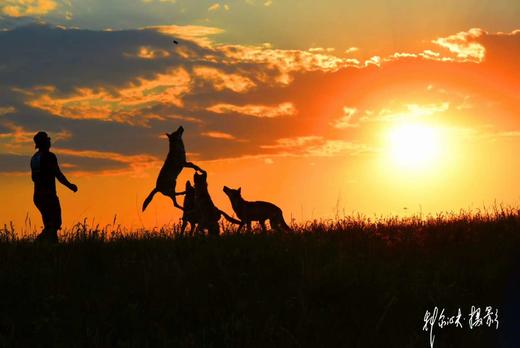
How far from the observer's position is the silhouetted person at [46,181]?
1612 cm

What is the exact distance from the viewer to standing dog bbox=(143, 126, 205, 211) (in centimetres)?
1850

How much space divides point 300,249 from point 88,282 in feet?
13.4

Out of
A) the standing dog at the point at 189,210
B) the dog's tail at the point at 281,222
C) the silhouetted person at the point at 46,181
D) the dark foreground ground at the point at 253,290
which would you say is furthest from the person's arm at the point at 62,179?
the dog's tail at the point at 281,222

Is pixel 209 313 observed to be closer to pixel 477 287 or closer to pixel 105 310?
pixel 105 310

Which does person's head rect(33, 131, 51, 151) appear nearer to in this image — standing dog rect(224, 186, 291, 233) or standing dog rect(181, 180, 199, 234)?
standing dog rect(181, 180, 199, 234)

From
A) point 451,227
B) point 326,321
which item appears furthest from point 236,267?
point 451,227

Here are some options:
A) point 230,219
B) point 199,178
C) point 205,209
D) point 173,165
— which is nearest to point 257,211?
point 230,219

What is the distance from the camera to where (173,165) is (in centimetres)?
1855

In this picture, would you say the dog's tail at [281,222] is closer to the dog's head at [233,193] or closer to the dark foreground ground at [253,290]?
the dog's head at [233,193]

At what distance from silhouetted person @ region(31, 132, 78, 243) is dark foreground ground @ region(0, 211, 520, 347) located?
1.79 metres

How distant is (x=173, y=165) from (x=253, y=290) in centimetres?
812

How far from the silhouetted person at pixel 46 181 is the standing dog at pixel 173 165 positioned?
9.67 feet

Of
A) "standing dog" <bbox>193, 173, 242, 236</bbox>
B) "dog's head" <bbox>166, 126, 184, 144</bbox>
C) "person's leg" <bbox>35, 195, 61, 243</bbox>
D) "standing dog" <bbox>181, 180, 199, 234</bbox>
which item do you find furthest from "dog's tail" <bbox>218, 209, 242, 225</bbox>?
"person's leg" <bbox>35, 195, 61, 243</bbox>

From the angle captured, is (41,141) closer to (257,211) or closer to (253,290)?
(257,211)
